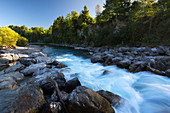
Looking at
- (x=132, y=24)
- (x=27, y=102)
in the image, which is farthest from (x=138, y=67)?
(x=132, y=24)

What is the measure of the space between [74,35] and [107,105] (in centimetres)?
4116

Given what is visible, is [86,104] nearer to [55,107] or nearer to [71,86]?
[55,107]

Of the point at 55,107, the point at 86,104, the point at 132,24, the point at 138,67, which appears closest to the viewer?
the point at 86,104

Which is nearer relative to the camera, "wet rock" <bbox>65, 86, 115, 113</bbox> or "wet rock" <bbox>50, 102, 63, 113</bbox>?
"wet rock" <bbox>65, 86, 115, 113</bbox>

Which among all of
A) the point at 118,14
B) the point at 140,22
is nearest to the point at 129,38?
the point at 140,22

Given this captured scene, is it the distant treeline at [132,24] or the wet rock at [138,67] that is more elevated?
the distant treeline at [132,24]

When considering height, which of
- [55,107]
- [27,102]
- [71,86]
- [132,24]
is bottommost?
[71,86]

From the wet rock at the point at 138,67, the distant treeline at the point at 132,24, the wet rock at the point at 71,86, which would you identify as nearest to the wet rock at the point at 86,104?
the wet rock at the point at 71,86

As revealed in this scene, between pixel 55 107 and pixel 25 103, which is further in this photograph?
pixel 55 107

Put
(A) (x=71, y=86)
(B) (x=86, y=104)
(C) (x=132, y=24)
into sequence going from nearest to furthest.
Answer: (B) (x=86, y=104) < (A) (x=71, y=86) < (C) (x=132, y=24)

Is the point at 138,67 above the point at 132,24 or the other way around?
the other way around

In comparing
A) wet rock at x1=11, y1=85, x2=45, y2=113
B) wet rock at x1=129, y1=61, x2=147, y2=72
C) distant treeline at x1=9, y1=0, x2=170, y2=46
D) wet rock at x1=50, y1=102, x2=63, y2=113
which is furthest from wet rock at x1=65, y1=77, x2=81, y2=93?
distant treeline at x1=9, y1=0, x2=170, y2=46

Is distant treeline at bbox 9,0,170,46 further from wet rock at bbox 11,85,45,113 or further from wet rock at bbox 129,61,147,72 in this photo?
wet rock at bbox 11,85,45,113

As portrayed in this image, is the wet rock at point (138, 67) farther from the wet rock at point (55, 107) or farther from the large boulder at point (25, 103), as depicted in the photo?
the large boulder at point (25, 103)
